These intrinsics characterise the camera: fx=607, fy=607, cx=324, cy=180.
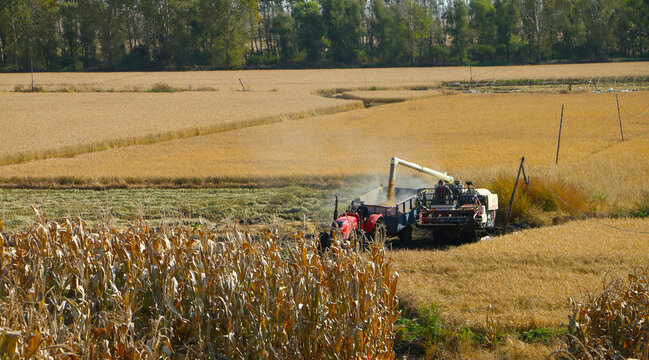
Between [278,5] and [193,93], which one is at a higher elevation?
[278,5]

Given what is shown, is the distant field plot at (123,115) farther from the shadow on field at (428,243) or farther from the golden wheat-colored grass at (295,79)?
the shadow on field at (428,243)

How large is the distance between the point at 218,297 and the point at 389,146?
2797cm

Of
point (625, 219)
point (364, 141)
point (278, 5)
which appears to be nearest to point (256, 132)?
point (364, 141)

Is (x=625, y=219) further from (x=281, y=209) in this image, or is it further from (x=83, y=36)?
(x=83, y=36)

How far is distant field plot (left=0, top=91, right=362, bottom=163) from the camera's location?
119 feet

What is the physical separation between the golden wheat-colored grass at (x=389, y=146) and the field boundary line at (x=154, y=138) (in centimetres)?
172

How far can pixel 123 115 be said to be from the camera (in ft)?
161

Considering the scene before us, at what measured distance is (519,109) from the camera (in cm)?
5056

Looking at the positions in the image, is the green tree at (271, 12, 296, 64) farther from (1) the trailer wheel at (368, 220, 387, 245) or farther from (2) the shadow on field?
(1) the trailer wheel at (368, 220, 387, 245)

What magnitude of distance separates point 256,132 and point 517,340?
32.3 metres

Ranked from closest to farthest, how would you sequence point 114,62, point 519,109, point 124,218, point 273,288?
point 273,288
point 124,218
point 519,109
point 114,62

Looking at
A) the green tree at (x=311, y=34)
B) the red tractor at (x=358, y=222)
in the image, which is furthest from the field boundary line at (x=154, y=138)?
the green tree at (x=311, y=34)

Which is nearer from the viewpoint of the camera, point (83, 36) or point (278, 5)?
point (83, 36)

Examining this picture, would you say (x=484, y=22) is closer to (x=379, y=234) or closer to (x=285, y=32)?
(x=285, y=32)
